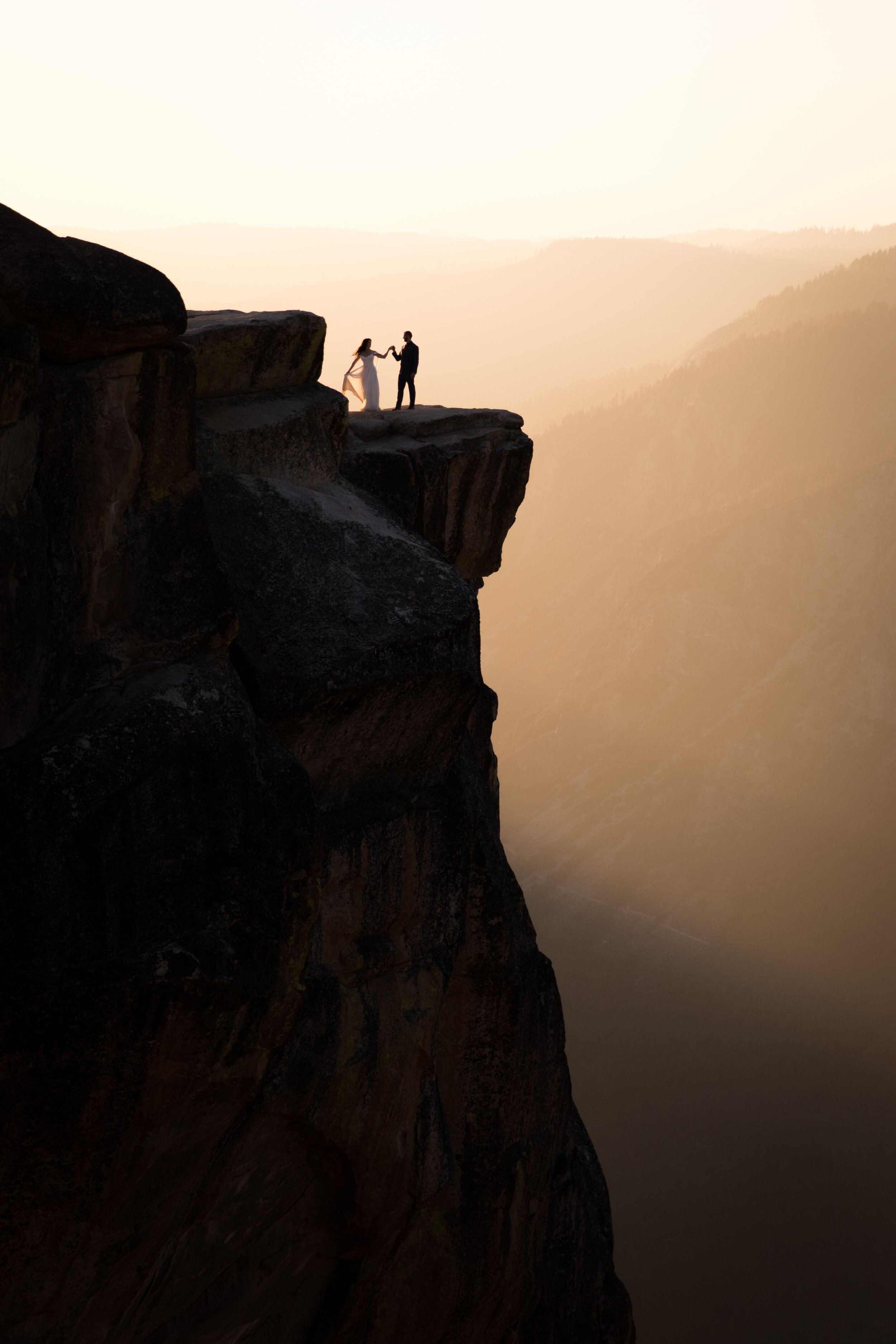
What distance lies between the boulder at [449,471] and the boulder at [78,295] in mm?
6206

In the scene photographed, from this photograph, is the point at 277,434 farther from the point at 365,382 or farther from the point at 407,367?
the point at 365,382

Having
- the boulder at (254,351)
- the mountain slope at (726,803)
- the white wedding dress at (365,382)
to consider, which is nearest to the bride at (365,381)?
the white wedding dress at (365,382)

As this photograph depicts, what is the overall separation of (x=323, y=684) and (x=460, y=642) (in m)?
2.33

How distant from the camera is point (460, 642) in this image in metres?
14.0

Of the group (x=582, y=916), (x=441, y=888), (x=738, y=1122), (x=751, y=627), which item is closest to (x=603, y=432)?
(x=751, y=627)

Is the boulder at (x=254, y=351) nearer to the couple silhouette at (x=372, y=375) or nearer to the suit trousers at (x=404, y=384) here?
the suit trousers at (x=404, y=384)

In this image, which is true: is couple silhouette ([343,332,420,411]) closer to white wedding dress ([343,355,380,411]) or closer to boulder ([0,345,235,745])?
white wedding dress ([343,355,380,411])

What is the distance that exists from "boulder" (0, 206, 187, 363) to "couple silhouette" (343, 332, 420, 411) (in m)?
10.2

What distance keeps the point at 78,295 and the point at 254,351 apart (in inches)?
179

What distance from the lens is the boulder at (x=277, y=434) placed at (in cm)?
1362

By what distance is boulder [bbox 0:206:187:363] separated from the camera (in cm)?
990

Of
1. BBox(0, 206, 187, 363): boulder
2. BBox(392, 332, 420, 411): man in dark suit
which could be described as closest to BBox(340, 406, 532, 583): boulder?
BBox(392, 332, 420, 411): man in dark suit

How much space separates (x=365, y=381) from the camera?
21.8m

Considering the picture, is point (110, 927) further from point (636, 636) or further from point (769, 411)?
point (769, 411)
